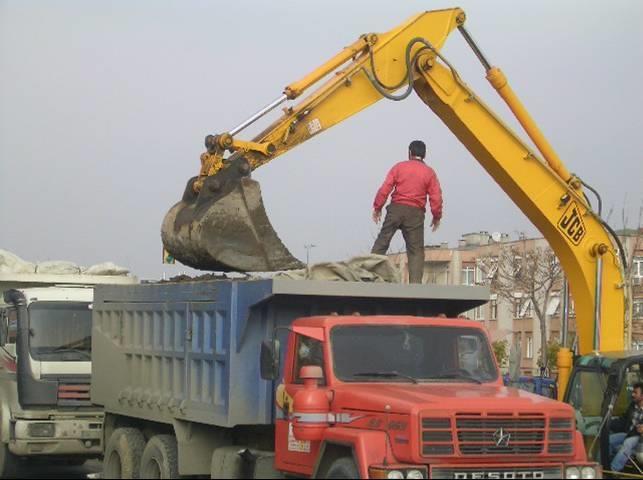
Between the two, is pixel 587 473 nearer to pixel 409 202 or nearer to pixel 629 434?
pixel 629 434

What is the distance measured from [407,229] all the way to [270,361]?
401 cm

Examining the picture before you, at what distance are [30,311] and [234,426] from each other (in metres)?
6.35

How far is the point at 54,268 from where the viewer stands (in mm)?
19344

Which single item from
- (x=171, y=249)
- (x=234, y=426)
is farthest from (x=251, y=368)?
(x=171, y=249)

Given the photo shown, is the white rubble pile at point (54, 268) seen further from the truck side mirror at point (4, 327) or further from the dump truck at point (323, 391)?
the dump truck at point (323, 391)

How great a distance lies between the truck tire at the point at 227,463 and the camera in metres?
11.8

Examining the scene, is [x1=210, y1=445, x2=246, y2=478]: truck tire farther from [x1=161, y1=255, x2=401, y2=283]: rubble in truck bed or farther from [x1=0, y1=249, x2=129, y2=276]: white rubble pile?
[x1=0, y1=249, x2=129, y2=276]: white rubble pile

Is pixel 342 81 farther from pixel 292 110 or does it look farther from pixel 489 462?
pixel 489 462

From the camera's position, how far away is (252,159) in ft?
45.3

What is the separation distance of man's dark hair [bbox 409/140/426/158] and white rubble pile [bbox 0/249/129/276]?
22.4ft

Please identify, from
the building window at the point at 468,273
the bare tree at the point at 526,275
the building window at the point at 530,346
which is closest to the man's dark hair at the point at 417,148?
the bare tree at the point at 526,275

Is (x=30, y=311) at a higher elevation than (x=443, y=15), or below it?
below

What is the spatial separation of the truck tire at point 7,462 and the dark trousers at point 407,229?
653cm

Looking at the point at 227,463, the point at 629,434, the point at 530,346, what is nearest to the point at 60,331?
the point at 227,463
